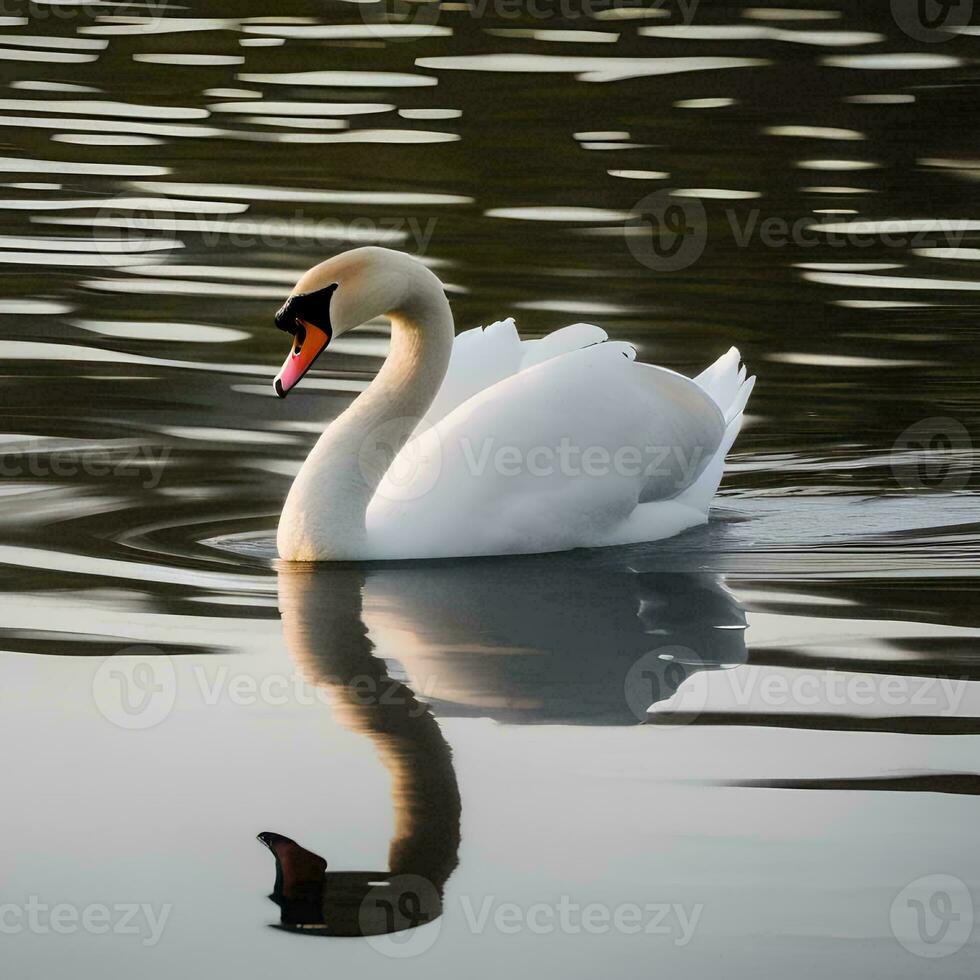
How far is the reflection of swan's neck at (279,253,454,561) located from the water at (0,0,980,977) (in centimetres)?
17

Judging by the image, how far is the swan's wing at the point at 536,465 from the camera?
7633 mm

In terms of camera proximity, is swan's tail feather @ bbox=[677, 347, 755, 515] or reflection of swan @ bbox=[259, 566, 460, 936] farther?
swan's tail feather @ bbox=[677, 347, 755, 515]

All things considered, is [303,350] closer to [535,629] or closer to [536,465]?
[536,465]

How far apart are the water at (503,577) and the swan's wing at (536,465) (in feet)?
0.40

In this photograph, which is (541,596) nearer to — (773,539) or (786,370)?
(773,539)

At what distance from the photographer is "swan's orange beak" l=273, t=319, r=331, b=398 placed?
727 cm

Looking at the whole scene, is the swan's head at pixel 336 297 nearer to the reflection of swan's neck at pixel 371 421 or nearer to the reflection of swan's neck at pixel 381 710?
the reflection of swan's neck at pixel 371 421

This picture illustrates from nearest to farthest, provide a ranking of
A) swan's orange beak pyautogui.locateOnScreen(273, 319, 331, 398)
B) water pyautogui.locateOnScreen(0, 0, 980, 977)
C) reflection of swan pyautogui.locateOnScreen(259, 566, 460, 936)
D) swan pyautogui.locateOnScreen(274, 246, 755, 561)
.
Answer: reflection of swan pyautogui.locateOnScreen(259, 566, 460, 936) < water pyautogui.locateOnScreen(0, 0, 980, 977) < swan's orange beak pyautogui.locateOnScreen(273, 319, 331, 398) < swan pyautogui.locateOnScreen(274, 246, 755, 561)

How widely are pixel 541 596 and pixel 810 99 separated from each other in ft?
35.2

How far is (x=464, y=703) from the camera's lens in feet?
20.1

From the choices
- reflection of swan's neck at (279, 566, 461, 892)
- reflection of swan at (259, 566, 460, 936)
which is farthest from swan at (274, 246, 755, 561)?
reflection of swan at (259, 566, 460, 936)

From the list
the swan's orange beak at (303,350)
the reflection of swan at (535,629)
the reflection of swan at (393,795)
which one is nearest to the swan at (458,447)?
the swan's orange beak at (303,350)

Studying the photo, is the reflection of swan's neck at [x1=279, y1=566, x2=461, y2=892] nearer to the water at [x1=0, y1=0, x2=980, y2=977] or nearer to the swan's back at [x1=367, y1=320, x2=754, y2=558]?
the water at [x1=0, y1=0, x2=980, y2=977]

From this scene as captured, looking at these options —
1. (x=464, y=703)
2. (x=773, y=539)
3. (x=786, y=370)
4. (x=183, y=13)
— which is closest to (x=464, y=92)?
(x=183, y=13)
